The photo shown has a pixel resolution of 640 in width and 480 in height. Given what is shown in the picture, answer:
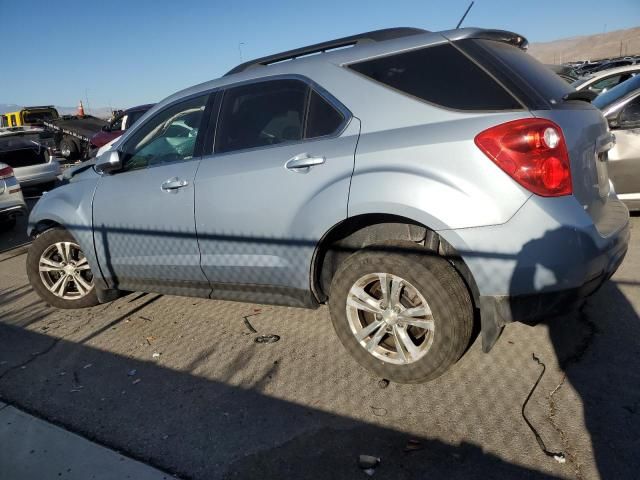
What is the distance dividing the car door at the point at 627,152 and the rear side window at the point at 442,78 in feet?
10.3

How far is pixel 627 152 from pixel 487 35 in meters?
3.04

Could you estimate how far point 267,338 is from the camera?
3730 mm

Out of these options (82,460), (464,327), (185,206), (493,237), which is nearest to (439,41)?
(493,237)

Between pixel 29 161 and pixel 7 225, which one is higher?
pixel 29 161

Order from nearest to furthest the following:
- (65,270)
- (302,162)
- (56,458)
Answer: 1. (56,458)
2. (302,162)
3. (65,270)

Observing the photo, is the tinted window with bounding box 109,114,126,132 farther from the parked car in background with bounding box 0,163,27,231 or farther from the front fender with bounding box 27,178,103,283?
the front fender with bounding box 27,178,103,283

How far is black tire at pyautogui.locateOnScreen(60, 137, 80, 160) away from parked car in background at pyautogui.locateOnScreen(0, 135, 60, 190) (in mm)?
7284

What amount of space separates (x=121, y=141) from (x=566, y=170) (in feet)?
10.7

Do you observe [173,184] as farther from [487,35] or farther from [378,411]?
[487,35]

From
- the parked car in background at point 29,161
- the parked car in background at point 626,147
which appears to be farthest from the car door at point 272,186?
the parked car in background at point 29,161

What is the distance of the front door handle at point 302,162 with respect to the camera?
297 centimetres

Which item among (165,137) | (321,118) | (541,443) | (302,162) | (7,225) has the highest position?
(321,118)

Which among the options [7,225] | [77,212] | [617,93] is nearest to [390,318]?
[77,212]

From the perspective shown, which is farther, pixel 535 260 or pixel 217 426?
pixel 217 426
